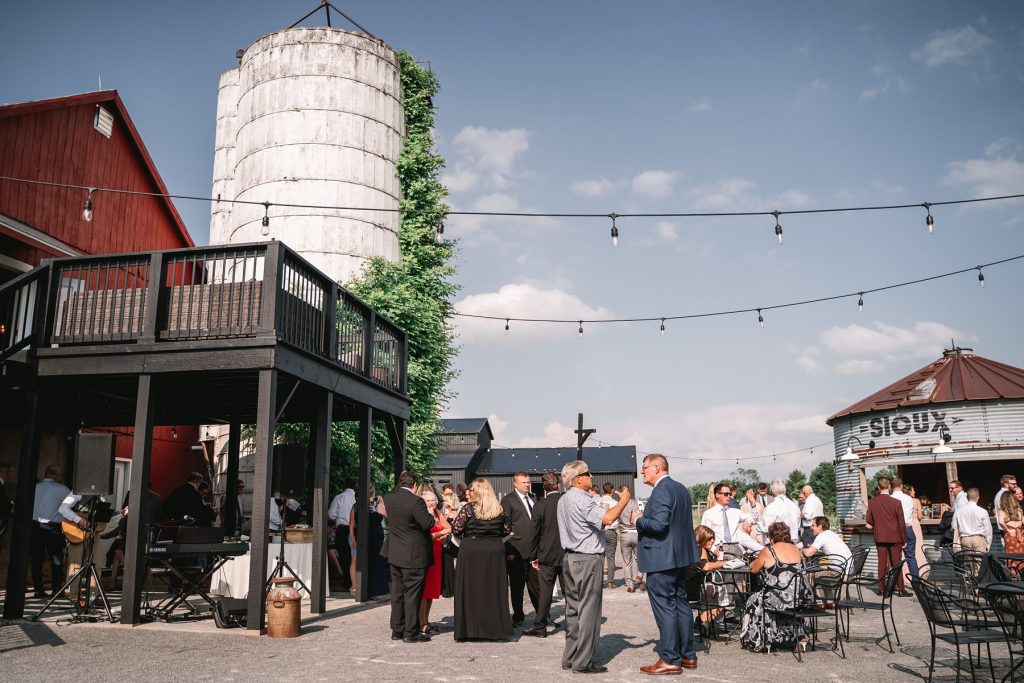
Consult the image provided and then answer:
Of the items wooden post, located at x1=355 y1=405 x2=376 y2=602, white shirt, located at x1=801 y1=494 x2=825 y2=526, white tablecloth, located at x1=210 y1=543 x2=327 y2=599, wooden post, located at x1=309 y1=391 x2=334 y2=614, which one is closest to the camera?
wooden post, located at x1=309 y1=391 x2=334 y2=614

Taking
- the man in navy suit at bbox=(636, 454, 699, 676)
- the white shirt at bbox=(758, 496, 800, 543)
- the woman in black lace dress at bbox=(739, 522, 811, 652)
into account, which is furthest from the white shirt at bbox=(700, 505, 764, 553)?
the man in navy suit at bbox=(636, 454, 699, 676)

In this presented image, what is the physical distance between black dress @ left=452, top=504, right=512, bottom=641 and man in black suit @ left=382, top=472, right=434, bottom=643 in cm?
41

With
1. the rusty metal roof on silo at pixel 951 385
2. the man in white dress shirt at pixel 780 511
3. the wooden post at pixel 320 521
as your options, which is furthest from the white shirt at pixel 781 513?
the rusty metal roof on silo at pixel 951 385

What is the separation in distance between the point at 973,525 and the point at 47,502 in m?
14.2

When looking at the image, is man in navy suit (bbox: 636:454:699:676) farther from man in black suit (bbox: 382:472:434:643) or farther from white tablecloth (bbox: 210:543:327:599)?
white tablecloth (bbox: 210:543:327:599)

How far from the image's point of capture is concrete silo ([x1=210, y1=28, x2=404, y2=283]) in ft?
74.6

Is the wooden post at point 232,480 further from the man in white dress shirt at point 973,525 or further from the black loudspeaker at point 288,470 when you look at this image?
the man in white dress shirt at point 973,525

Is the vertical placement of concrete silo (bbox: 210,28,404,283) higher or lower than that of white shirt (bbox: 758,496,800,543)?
higher

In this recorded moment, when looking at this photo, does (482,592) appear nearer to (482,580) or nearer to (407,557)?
(482,580)

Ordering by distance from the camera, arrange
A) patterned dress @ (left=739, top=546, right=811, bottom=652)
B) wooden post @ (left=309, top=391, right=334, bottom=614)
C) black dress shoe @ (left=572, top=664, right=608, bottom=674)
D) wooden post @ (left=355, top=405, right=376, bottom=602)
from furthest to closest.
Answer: wooden post @ (left=355, top=405, right=376, bottom=602) < wooden post @ (left=309, top=391, right=334, bottom=614) < patterned dress @ (left=739, top=546, right=811, bottom=652) < black dress shoe @ (left=572, top=664, right=608, bottom=674)

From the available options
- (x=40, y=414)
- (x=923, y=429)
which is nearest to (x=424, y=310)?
(x=40, y=414)

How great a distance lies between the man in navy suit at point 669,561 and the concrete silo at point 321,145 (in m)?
16.8

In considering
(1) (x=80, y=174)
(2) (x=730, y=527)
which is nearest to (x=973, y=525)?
(2) (x=730, y=527)

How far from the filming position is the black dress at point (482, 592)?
8305mm
